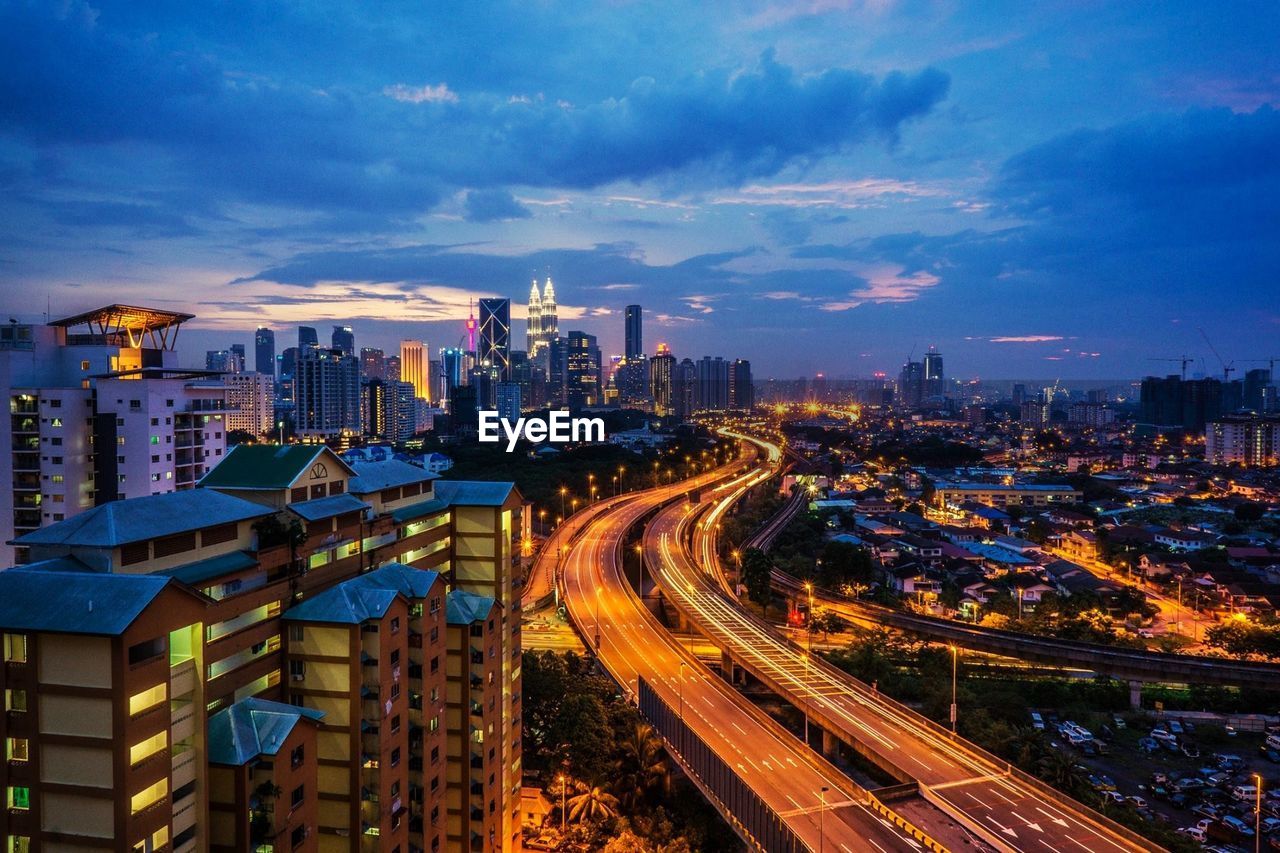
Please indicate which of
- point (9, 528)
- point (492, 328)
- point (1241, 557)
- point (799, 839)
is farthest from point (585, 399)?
point (799, 839)

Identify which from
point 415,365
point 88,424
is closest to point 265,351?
point 415,365

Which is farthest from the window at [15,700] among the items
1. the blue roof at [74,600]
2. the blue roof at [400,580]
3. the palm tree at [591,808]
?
the palm tree at [591,808]

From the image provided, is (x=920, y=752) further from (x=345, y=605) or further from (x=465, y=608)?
(x=345, y=605)

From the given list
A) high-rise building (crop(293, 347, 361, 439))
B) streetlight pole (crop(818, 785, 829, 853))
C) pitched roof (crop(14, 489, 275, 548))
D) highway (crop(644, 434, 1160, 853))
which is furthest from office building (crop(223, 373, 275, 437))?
streetlight pole (crop(818, 785, 829, 853))

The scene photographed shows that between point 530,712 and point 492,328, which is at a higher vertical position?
point 492,328

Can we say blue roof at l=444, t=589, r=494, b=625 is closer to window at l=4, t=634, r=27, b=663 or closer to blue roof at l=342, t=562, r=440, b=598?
blue roof at l=342, t=562, r=440, b=598

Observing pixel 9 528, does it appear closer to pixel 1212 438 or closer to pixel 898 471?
pixel 898 471

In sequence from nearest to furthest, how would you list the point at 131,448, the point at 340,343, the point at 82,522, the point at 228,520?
the point at 82,522
the point at 228,520
the point at 131,448
the point at 340,343
